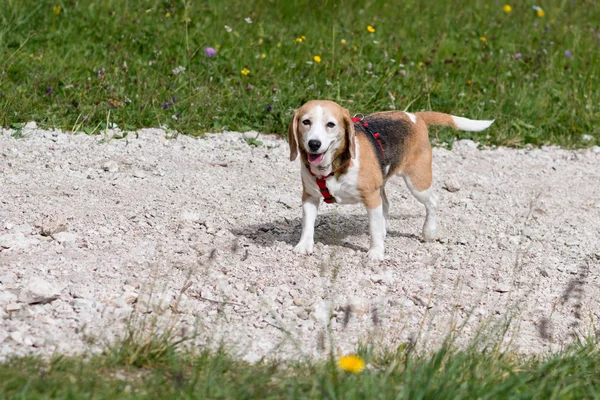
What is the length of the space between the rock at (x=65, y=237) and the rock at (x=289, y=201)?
1.62 metres

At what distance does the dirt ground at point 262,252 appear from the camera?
4.08 metres

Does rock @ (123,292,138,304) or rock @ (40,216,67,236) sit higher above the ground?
rock @ (123,292,138,304)

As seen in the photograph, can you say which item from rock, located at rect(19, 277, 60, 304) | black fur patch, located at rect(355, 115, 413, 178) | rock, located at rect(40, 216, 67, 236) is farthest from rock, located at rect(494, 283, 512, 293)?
rock, located at rect(40, 216, 67, 236)

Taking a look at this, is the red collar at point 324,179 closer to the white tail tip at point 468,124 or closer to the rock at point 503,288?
the rock at point 503,288

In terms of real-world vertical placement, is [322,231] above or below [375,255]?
below

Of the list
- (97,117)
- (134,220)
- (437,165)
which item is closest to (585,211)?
(437,165)

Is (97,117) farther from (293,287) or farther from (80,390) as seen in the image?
(80,390)

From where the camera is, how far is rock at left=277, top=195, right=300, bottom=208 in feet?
20.2

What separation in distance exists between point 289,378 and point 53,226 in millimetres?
2372

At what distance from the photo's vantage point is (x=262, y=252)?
203 inches

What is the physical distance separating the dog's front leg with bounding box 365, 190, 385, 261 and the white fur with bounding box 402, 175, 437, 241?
56 cm

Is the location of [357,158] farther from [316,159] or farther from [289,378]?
[289,378]

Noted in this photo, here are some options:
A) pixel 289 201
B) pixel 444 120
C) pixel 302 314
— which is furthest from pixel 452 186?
pixel 302 314

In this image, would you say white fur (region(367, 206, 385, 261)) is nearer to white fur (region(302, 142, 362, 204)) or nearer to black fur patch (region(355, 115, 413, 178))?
white fur (region(302, 142, 362, 204))
